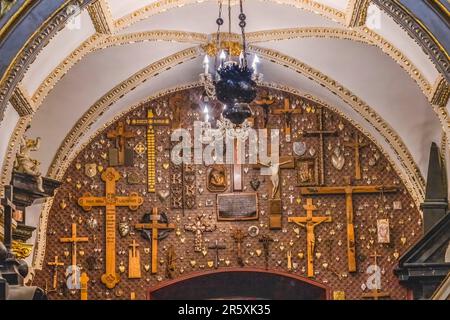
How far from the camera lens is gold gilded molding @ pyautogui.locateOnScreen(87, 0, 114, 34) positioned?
1620 centimetres

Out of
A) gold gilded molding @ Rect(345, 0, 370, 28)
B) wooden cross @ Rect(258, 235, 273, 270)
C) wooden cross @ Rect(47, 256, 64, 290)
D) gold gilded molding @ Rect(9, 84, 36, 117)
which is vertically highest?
gold gilded molding @ Rect(345, 0, 370, 28)

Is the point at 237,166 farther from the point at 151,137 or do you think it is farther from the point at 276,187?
the point at 151,137

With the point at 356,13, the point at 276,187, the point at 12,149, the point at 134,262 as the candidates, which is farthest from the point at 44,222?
the point at 356,13

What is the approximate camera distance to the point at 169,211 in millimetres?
20125

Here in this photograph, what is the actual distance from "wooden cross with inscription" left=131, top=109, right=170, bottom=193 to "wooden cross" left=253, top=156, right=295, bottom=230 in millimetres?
1469

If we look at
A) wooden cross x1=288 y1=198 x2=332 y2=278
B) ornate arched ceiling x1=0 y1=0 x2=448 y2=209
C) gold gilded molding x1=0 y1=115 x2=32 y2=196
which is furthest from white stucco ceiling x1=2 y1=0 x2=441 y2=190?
gold gilded molding x1=0 y1=115 x2=32 y2=196

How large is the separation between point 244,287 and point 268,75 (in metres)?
3.08

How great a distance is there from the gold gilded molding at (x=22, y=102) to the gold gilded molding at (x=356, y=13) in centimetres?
390

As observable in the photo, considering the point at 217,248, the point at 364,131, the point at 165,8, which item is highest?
the point at 165,8

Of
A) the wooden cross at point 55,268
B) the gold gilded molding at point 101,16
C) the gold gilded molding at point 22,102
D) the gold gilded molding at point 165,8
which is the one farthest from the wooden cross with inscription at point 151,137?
the gold gilded molding at point 22,102

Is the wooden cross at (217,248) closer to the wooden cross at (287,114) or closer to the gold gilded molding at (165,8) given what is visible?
the wooden cross at (287,114)

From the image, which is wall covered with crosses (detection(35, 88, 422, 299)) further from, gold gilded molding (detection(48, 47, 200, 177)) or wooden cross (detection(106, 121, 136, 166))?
gold gilded molding (detection(48, 47, 200, 177))

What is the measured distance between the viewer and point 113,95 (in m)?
19.6

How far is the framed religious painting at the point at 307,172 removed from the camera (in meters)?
20.2
